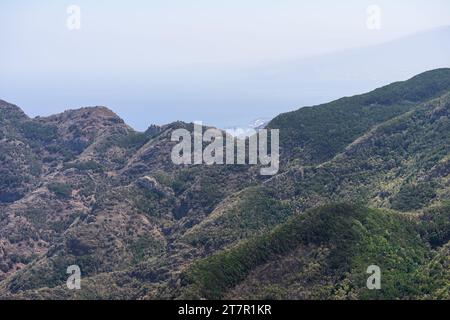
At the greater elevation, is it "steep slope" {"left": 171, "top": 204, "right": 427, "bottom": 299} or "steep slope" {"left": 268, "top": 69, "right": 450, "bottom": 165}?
"steep slope" {"left": 268, "top": 69, "right": 450, "bottom": 165}

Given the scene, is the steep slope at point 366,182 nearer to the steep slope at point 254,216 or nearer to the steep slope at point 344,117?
the steep slope at point 254,216

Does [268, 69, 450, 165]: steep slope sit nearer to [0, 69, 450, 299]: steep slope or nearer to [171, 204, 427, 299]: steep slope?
[0, 69, 450, 299]: steep slope

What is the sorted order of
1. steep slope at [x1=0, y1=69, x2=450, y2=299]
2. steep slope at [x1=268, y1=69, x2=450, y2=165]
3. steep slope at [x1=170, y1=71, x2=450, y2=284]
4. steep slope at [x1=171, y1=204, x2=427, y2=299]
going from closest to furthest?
steep slope at [x1=171, y1=204, x2=427, y2=299]
steep slope at [x1=0, y1=69, x2=450, y2=299]
steep slope at [x1=170, y1=71, x2=450, y2=284]
steep slope at [x1=268, y1=69, x2=450, y2=165]

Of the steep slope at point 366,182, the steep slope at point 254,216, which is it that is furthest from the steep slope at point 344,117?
the steep slope at point 366,182

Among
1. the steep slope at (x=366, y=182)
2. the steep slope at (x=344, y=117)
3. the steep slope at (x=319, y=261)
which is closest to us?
the steep slope at (x=319, y=261)

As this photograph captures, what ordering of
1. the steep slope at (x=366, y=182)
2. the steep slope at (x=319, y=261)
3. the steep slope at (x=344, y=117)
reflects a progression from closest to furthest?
1. the steep slope at (x=319, y=261)
2. the steep slope at (x=366, y=182)
3. the steep slope at (x=344, y=117)

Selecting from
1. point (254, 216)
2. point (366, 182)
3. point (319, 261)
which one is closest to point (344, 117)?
point (366, 182)

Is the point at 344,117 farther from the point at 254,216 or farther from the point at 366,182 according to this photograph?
the point at 254,216

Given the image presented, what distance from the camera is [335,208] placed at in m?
58.8

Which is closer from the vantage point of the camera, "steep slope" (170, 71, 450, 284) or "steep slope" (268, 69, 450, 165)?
"steep slope" (170, 71, 450, 284)

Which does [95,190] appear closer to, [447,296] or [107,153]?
[107,153]

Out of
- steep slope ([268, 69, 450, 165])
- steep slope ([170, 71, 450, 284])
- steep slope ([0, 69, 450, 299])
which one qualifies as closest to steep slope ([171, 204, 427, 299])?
steep slope ([0, 69, 450, 299])

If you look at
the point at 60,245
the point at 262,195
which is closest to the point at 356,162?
the point at 262,195
